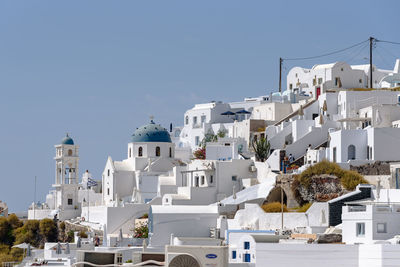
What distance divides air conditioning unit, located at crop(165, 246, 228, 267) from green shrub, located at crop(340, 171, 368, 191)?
71.9ft

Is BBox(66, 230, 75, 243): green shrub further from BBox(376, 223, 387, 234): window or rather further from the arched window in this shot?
BBox(376, 223, 387, 234): window

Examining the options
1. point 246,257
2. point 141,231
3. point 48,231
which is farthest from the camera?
point 48,231

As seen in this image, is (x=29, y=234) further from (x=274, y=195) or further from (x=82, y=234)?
(x=274, y=195)

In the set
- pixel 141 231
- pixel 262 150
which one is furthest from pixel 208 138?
pixel 141 231

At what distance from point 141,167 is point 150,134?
3267mm

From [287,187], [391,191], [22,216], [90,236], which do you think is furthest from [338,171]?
[22,216]

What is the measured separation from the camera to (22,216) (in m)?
93.7

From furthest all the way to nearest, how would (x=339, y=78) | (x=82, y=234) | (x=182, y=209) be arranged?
1. (x=339, y=78)
2. (x=82, y=234)
3. (x=182, y=209)

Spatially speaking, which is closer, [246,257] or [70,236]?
[246,257]

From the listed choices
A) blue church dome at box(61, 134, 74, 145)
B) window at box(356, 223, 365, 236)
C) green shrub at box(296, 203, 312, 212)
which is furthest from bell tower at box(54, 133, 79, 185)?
window at box(356, 223, 365, 236)

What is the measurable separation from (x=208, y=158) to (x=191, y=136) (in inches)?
725

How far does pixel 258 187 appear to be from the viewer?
61.6 metres

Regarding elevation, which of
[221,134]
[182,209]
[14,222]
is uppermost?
[221,134]

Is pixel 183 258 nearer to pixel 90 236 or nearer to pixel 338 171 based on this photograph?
pixel 338 171
